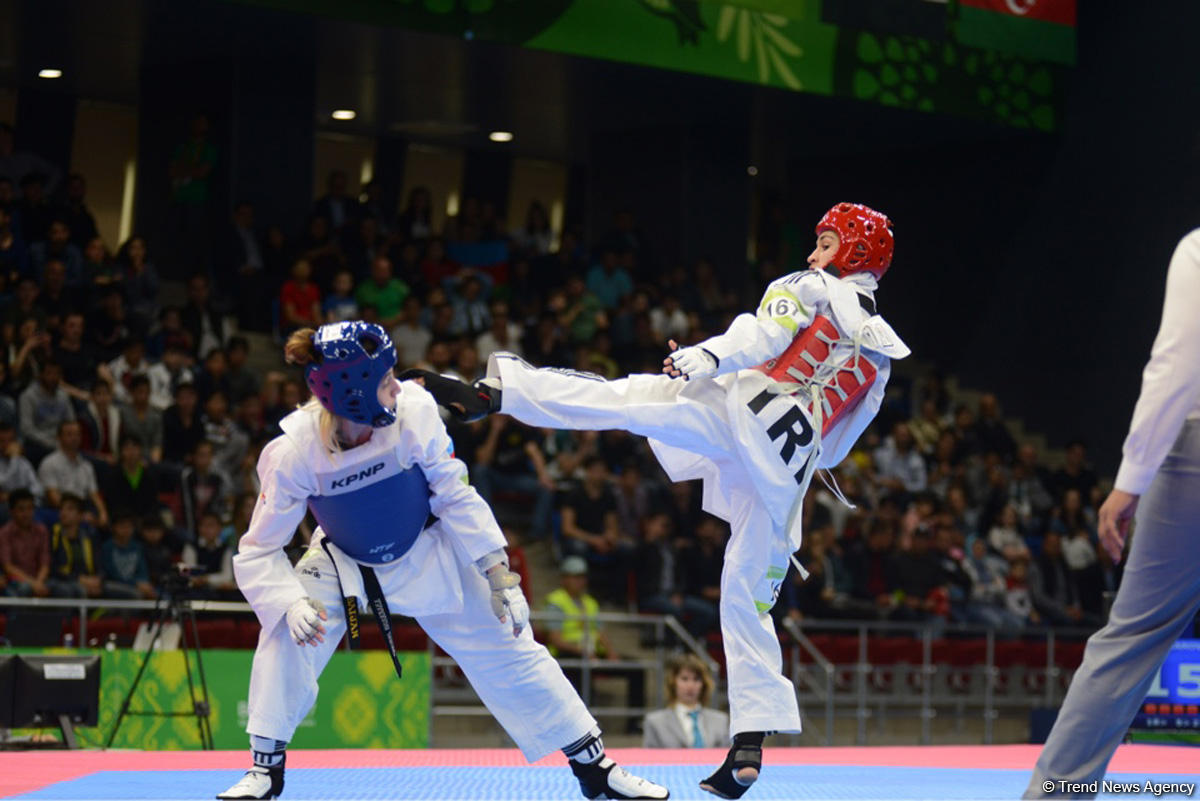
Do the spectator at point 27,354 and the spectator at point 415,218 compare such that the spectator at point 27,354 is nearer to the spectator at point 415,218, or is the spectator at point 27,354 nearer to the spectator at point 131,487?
the spectator at point 131,487

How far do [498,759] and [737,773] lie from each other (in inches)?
72.7

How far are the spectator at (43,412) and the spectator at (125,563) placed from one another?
934 millimetres

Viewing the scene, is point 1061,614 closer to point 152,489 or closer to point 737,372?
point 152,489

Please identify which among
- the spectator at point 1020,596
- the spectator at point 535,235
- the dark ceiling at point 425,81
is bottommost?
the spectator at point 1020,596

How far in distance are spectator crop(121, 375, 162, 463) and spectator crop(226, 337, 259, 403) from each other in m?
0.79

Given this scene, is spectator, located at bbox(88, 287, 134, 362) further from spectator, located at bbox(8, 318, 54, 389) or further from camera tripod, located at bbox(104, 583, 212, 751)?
camera tripod, located at bbox(104, 583, 212, 751)

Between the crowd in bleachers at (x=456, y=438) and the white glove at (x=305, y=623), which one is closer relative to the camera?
the white glove at (x=305, y=623)

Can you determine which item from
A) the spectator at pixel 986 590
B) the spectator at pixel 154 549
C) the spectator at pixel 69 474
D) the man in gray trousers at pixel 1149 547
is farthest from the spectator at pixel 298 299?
the man in gray trousers at pixel 1149 547

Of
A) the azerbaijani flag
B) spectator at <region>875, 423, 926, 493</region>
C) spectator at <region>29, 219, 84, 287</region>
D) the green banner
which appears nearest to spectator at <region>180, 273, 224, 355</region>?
spectator at <region>29, 219, 84, 287</region>

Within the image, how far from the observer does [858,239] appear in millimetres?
5348

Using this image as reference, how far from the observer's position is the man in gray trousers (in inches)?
135

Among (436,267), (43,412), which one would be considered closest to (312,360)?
(43,412)

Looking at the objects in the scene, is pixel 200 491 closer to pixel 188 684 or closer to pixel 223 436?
pixel 223 436

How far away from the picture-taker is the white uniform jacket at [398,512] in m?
4.36
